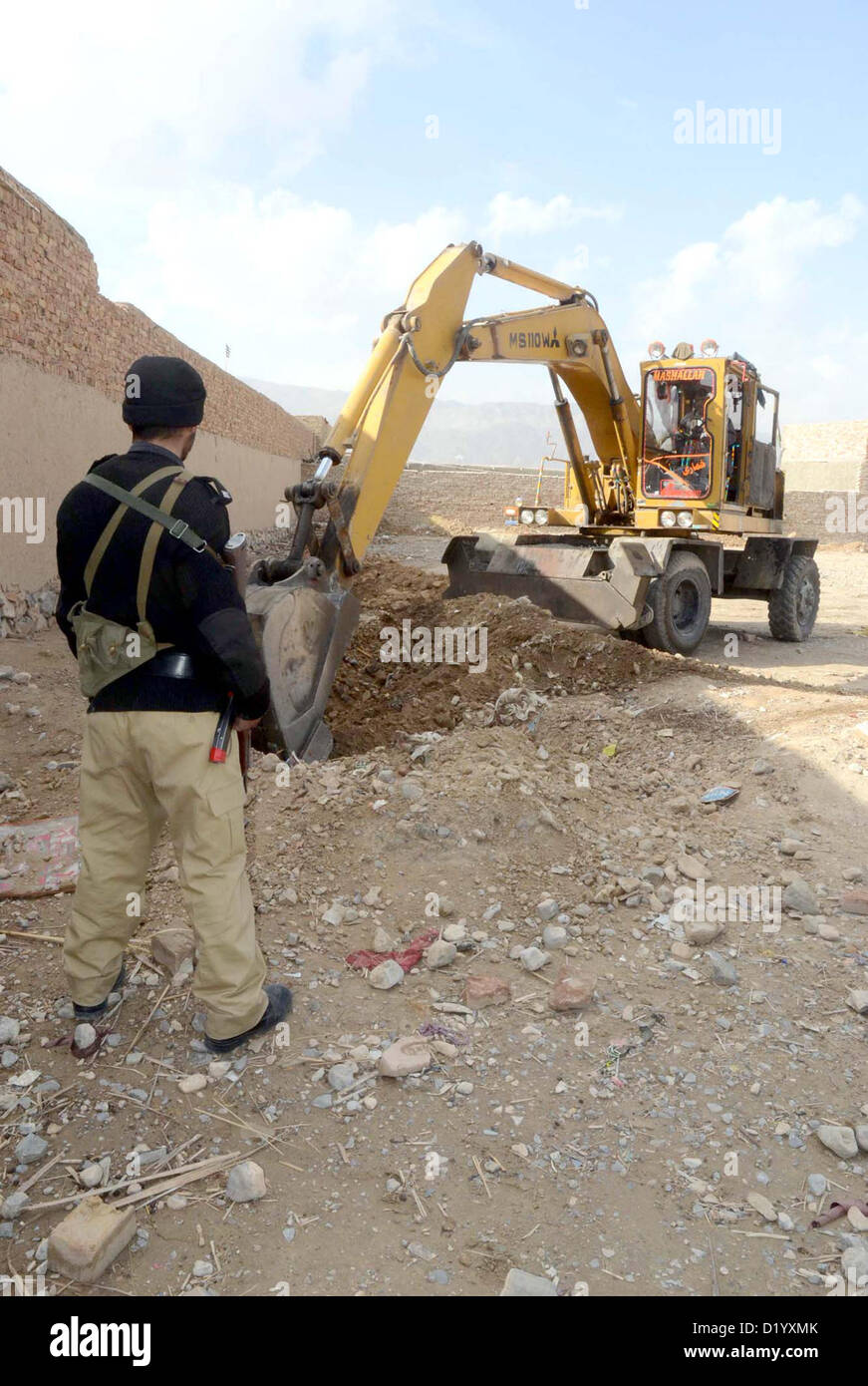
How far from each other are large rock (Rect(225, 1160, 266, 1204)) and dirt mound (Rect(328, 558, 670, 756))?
10.7 ft

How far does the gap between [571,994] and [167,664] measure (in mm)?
1589

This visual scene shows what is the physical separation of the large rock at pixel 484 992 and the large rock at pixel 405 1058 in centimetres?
29

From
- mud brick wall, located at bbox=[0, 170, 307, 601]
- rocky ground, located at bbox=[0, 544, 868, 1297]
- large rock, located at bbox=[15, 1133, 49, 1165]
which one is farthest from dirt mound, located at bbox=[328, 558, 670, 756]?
large rock, located at bbox=[15, 1133, 49, 1165]

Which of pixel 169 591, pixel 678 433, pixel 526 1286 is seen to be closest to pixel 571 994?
pixel 526 1286

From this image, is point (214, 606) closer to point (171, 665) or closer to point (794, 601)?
point (171, 665)

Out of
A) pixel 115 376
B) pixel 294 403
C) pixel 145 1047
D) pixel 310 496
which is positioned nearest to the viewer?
pixel 145 1047

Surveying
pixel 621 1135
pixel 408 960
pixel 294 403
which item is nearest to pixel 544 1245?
pixel 621 1135

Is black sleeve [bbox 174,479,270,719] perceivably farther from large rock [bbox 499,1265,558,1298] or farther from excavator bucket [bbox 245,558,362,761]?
excavator bucket [bbox 245,558,362,761]

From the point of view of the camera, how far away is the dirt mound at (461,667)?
18.9ft

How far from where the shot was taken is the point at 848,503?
24141 millimetres

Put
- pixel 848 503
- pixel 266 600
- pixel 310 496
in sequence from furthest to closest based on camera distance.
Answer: pixel 848 503 → pixel 310 496 → pixel 266 600

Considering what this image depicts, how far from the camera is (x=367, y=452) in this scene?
17.8ft
